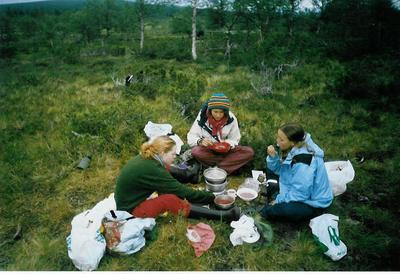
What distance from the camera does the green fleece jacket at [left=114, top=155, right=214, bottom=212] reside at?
322 cm

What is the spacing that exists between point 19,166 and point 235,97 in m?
5.71

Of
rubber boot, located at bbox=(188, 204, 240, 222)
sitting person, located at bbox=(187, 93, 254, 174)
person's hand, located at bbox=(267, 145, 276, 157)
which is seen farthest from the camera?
sitting person, located at bbox=(187, 93, 254, 174)

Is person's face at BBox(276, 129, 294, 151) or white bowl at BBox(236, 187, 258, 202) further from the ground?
person's face at BBox(276, 129, 294, 151)

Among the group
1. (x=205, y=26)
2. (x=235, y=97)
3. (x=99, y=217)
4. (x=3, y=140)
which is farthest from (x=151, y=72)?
(x=205, y=26)

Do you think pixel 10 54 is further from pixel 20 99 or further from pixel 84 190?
pixel 84 190

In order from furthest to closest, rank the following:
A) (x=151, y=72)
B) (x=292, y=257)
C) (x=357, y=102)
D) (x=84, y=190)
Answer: (x=151, y=72) → (x=357, y=102) → (x=84, y=190) → (x=292, y=257)

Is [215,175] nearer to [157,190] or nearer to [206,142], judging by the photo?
[206,142]

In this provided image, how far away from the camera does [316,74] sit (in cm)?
1120

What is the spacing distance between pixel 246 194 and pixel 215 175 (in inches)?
20.0

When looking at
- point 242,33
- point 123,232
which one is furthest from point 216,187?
point 242,33

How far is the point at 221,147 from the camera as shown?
15.3 ft

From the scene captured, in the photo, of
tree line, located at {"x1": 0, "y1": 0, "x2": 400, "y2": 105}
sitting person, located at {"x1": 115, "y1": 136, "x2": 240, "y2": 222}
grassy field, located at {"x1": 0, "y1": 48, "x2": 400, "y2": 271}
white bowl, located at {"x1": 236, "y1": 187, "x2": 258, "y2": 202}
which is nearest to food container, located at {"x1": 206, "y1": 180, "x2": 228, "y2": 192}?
white bowl, located at {"x1": 236, "y1": 187, "x2": 258, "y2": 202}

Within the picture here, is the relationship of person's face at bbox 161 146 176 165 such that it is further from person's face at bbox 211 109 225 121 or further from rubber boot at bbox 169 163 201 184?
person's face at bbox 211 109 225 121

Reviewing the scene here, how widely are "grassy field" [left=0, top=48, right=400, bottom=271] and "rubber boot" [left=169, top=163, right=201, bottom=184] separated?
2.09 feet
